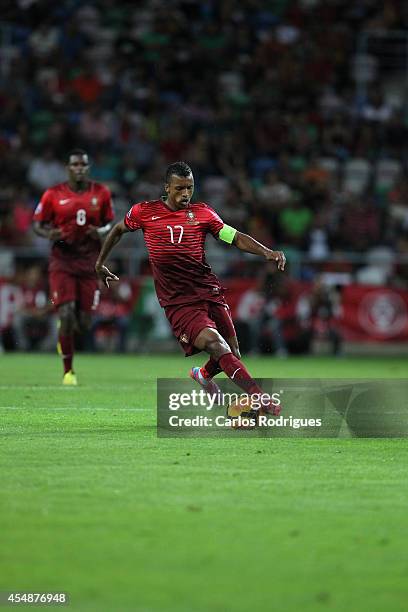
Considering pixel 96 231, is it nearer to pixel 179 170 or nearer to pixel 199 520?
pixel 179 170

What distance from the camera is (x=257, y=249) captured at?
1017cm

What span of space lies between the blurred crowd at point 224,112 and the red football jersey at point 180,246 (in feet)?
48.7

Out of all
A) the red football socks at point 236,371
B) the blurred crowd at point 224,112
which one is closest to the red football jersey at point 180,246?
the red football socks at point 236,371

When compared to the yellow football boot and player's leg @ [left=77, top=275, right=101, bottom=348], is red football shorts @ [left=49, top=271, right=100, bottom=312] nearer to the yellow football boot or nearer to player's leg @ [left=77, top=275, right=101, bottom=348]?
player's leg @ [left=77, top=275, right=101, bottom=348]

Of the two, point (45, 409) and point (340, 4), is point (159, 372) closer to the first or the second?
point (45, 409)

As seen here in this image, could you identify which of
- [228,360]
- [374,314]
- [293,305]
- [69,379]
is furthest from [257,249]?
[374,314]

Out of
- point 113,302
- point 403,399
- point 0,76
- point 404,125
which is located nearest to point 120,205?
point 113,302

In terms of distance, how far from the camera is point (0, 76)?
90.4 feet

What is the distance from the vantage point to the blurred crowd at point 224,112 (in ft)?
86.6

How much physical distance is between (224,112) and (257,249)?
709 inches

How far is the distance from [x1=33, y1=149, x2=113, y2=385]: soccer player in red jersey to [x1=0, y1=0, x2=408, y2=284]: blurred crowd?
10171 millimetres

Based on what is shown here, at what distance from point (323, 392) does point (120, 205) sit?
16571 mm

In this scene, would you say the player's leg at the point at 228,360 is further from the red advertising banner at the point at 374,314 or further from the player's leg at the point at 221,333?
the red advertising banner at the point at 374,314

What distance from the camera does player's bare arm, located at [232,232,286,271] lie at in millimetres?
9797
